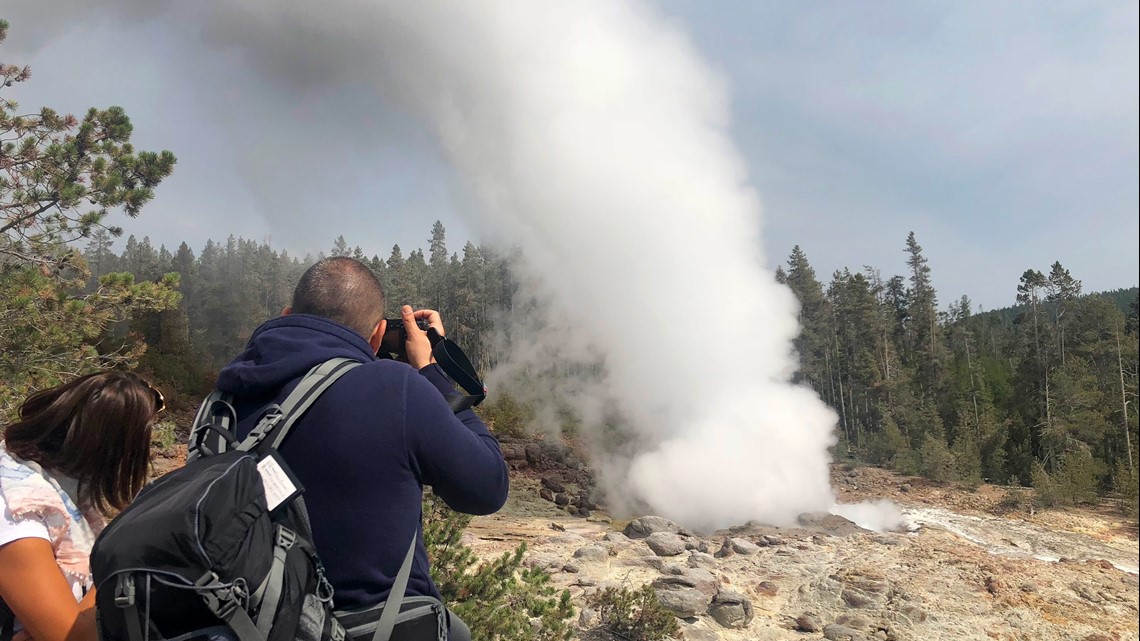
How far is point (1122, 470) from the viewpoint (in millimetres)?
18312

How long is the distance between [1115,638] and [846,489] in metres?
12.1

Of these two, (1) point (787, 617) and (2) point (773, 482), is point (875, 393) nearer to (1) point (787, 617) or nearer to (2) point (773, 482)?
(2) point (773, 482)

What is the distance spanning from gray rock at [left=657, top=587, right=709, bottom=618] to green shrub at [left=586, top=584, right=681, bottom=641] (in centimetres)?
56

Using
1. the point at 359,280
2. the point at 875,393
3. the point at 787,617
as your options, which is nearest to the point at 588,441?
the point at 787,617

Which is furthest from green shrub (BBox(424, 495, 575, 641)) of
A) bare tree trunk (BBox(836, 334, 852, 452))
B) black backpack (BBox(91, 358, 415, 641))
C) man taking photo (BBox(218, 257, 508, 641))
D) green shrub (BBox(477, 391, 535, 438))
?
bare tree trunk (BBox(836, 334, 852, 452))

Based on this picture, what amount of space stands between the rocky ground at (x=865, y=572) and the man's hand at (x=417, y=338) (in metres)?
5.48

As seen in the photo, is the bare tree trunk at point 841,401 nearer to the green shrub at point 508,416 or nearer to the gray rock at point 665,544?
the green shrub at point 508,416

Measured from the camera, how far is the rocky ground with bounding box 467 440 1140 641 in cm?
755

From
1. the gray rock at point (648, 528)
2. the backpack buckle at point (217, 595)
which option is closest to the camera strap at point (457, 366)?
the backpack buckle at point (217, 595)

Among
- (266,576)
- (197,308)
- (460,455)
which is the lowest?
(266,576)

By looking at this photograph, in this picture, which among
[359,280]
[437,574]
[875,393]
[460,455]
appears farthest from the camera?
[875,393]

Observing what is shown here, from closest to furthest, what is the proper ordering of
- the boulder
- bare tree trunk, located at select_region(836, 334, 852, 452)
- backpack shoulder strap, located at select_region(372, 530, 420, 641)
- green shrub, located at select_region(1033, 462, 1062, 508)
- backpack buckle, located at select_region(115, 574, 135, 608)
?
1. backpack buckle, located at select_region(115, 574, 135, 608)
2. backpack shoulder strap, located at select_region(372, 530, 420, 641)
3. the boulder
4. green shrub, located at select_region(1033, 462, 1062, 508)
5. bare tree trunk, located at select_region(836, 334, 852, 452)

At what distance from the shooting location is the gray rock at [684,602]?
7.36m

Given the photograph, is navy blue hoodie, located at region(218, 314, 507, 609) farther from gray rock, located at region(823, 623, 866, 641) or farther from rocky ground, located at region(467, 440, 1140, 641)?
gray rock, located at region(823, 623, 866, 641)
